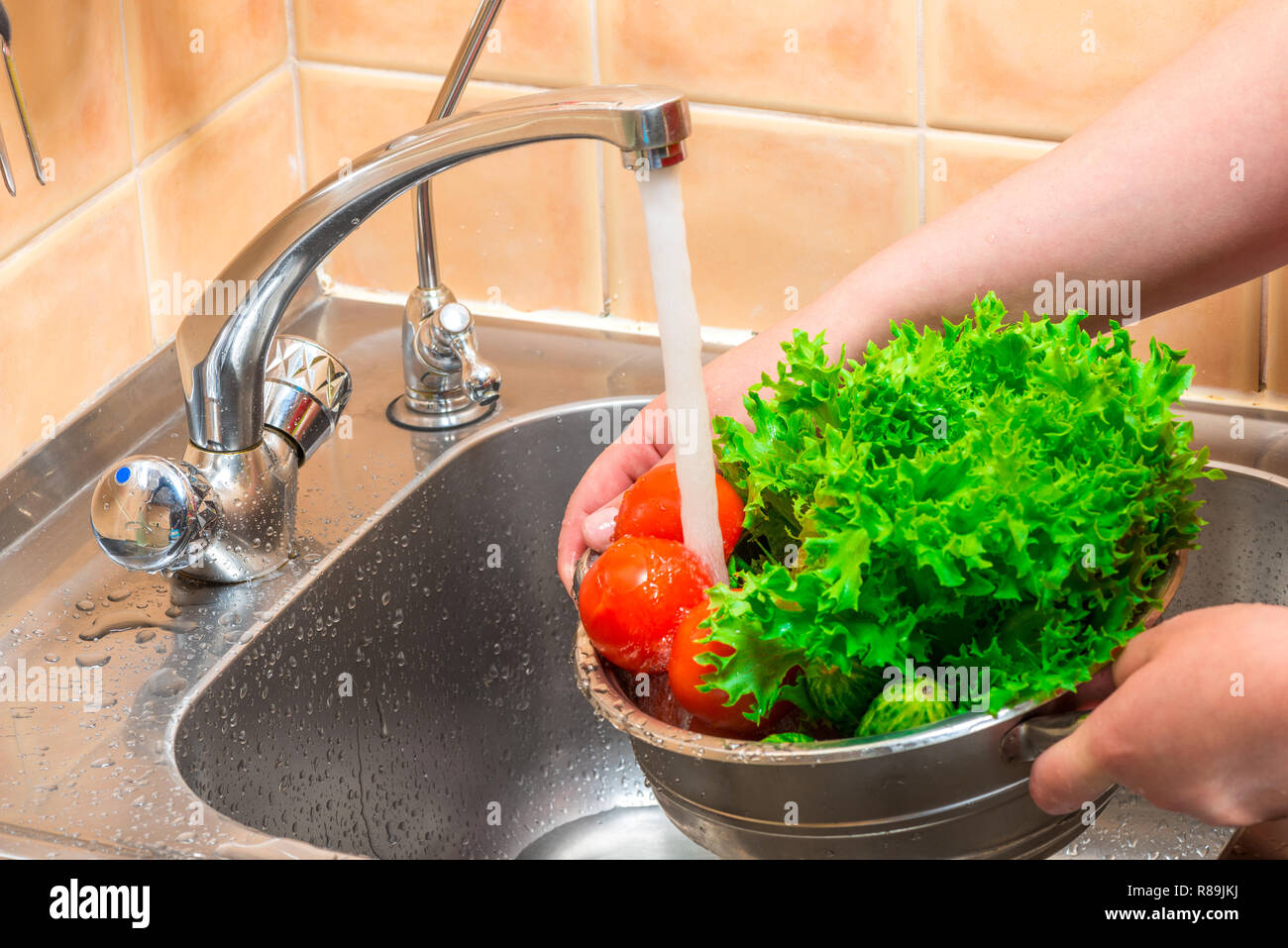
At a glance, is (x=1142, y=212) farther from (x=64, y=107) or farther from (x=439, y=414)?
(x=64, y=107)

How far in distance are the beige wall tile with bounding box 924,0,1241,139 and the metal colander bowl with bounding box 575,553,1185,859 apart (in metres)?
0.37

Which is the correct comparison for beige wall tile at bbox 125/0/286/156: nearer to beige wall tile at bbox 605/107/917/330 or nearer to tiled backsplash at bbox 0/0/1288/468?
tiled backsplash at bbox 0/0/1288/468

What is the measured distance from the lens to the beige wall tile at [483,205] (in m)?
1.03

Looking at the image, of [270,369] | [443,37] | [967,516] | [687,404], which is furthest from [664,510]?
[443,37]

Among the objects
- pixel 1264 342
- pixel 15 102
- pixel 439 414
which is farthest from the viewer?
pixel 439 414

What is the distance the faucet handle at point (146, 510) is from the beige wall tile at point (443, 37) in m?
0.40

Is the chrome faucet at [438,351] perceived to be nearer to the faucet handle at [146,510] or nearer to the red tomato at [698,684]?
the faucet handle at [146,510]

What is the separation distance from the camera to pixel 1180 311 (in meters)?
0.91

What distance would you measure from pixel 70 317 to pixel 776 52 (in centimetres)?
48

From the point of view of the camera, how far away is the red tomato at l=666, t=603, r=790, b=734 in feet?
1.96

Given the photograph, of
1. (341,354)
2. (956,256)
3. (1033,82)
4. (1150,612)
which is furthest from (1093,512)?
(341,354)

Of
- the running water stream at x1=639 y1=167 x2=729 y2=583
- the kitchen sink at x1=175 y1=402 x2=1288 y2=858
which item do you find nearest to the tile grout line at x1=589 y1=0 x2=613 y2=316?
the kitchen sink at x1=175 y1=402 x2=1288 y2=858
